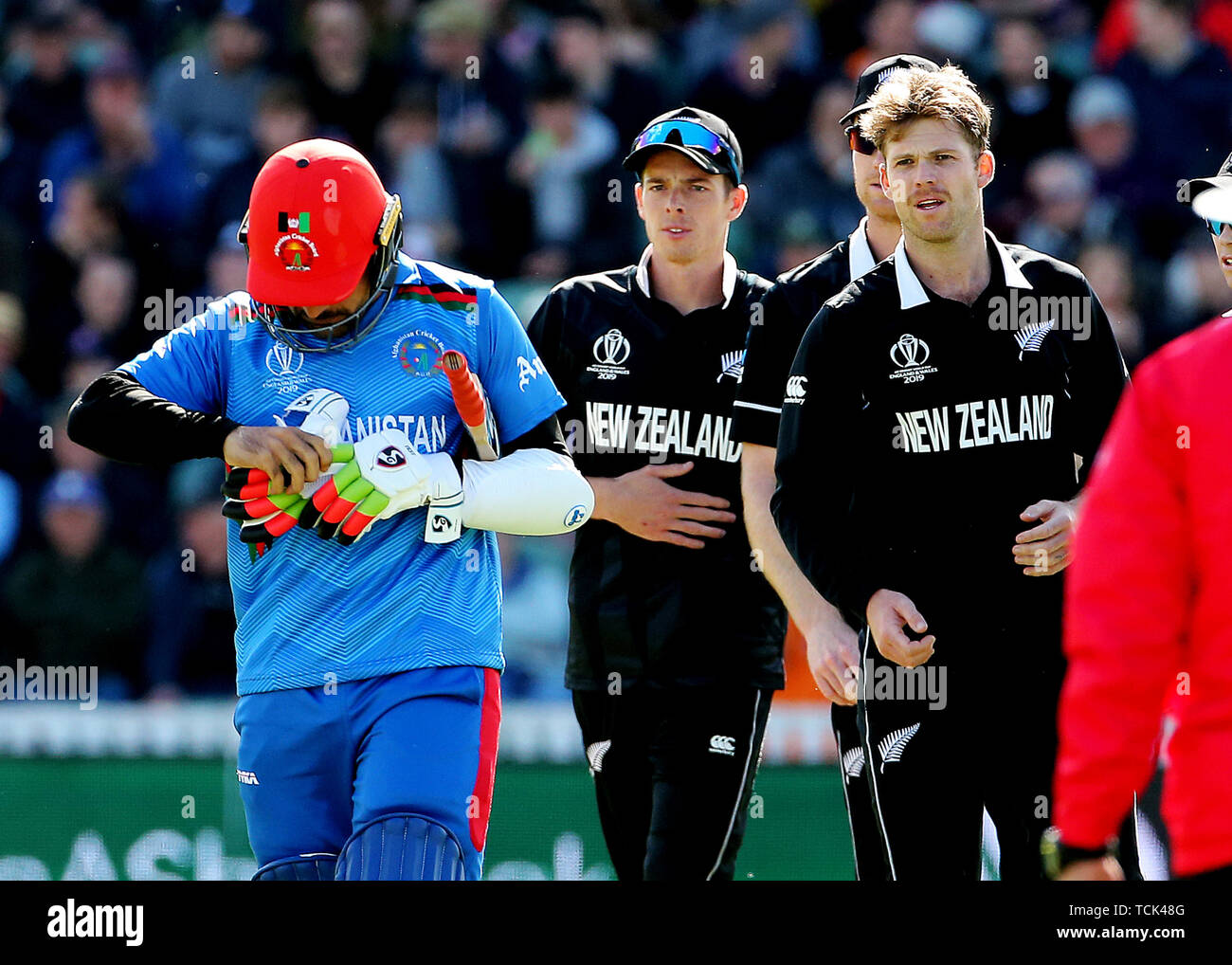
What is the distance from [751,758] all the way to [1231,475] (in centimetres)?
294

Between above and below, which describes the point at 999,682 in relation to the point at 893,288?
below

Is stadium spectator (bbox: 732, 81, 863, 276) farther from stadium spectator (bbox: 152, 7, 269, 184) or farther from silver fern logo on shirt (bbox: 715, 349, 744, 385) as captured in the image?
silver fern logo on shirt (bbox: 715, 349, 744, 385)

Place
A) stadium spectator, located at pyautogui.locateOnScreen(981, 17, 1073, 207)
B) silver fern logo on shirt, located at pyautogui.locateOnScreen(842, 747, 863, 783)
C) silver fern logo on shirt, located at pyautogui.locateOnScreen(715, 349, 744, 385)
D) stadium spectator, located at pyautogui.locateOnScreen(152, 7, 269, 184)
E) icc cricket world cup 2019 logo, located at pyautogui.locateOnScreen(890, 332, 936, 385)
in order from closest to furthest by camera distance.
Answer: icc cricket world cup 2019 logo, located at pyautogui.locateOnScreen(890, 332, 936, 385) → silver fern logo on shirt, located at pyautogui.locateOnScreen(842, 747, 863, 783) → silver fern logo on shirt, located at pyautogui.locateOnScreen(715, 349, 744, 385) → stadium spectator, located at pyautogui.locateOnScreen(981, 17, 1073, 207) → stadium spectator, located at pyautogui.locateOnScreen(152, 7, 269, 184)

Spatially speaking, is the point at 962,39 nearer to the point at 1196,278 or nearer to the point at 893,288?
the point at 1196,278

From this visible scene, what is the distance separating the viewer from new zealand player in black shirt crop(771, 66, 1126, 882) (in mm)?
4891

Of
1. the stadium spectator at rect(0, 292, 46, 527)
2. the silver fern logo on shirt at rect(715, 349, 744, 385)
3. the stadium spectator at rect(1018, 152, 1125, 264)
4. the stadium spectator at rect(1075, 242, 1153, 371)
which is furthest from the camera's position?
the stadium spectator at rect(1018, 152, 1125, 264)

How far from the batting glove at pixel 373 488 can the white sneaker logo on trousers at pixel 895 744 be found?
50.7 inches

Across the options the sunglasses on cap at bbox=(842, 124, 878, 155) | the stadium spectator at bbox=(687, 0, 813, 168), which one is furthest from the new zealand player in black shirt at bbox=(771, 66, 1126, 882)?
the stadium spectator at bbox=(687, 0, 813, 168)

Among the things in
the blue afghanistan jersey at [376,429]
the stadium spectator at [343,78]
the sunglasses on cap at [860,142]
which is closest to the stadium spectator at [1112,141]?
the stadium spectator at [343,78]

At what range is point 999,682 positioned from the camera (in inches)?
193

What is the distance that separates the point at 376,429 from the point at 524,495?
0.39 meters

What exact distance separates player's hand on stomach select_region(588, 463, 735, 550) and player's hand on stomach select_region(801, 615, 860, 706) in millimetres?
662

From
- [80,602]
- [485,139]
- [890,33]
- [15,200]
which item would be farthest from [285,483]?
[890,33]
